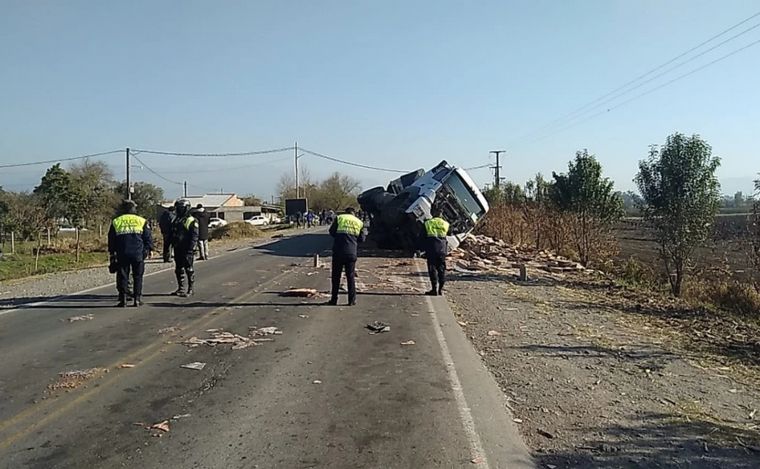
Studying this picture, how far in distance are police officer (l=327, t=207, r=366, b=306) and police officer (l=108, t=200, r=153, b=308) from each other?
10.5 ft

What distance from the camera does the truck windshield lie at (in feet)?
82.2

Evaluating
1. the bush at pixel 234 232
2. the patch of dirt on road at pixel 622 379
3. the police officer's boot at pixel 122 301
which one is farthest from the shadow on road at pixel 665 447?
the bush at pixel 234 232

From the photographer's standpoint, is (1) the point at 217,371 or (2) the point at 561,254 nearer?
(1) the point at 217,371

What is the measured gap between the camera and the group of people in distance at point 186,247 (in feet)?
39.1

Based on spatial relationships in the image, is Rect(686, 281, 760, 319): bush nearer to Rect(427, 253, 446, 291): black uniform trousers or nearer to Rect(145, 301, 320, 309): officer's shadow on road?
Rect(427, 253, 446, 291): black uniform trousers

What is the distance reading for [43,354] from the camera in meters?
8.34

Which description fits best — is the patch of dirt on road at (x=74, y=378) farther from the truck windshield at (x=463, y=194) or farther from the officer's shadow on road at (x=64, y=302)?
the truck windshield at (x=463, y=194)

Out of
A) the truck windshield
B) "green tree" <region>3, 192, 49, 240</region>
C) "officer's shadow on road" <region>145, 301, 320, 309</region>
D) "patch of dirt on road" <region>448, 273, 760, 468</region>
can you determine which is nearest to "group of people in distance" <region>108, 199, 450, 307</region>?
"officer's shadow on road" <region>145, 301, 320, 309</region>

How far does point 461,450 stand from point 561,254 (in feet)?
81.6

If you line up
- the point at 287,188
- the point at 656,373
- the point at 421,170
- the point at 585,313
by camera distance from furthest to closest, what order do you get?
1. the point at 287,188
2. the point at 421,170
3. the point at 585,313
4. the point at 656,373

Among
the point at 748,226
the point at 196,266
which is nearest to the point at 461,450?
the point at 748,226

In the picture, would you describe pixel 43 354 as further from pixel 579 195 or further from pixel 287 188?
pixel 287 188

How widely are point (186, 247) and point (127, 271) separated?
1690 mm

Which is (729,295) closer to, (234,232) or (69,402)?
(69,402)
